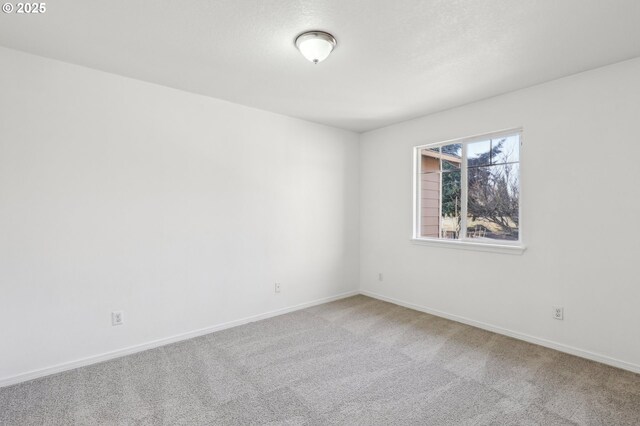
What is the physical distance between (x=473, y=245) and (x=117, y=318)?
3645 mm

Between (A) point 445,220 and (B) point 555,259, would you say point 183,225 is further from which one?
(B) point 555,259

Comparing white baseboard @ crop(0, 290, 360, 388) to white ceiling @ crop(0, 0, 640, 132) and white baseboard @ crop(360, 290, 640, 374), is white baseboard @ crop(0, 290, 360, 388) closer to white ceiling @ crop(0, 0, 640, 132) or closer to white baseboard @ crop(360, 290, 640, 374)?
white baseboard @ crop(360, 290, 640, 374)

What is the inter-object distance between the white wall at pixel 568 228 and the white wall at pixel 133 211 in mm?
2043

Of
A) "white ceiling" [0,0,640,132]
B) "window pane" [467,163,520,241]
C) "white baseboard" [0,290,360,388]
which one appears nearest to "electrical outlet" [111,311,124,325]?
"white baseboard" [0,290,360,388]

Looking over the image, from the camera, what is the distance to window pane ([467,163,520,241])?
3.28m

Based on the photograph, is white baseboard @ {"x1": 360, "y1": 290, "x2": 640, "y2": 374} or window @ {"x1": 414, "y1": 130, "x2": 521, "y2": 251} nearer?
white baseboard @ {"x1": 360, "y1": 290, "x2": 640, "y2": 374}

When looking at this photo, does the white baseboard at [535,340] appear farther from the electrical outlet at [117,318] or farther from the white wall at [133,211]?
the electrical outlet at [117,318]

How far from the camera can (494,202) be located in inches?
135

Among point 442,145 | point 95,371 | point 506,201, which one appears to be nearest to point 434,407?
point 506,201

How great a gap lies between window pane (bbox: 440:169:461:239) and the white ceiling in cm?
107

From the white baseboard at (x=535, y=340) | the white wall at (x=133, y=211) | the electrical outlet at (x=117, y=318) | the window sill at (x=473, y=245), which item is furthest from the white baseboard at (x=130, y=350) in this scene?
the window sill at (x=473, y=245)

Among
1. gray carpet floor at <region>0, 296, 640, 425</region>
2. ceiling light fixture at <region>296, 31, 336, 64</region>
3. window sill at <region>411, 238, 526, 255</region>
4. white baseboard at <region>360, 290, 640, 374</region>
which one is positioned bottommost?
gray carpet floor at <region>0, 296, 640, 425</region>

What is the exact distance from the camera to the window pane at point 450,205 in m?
3.83

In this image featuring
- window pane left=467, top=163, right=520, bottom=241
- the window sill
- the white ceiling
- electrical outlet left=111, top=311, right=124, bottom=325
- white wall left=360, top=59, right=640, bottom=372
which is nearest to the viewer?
the white ceiling
